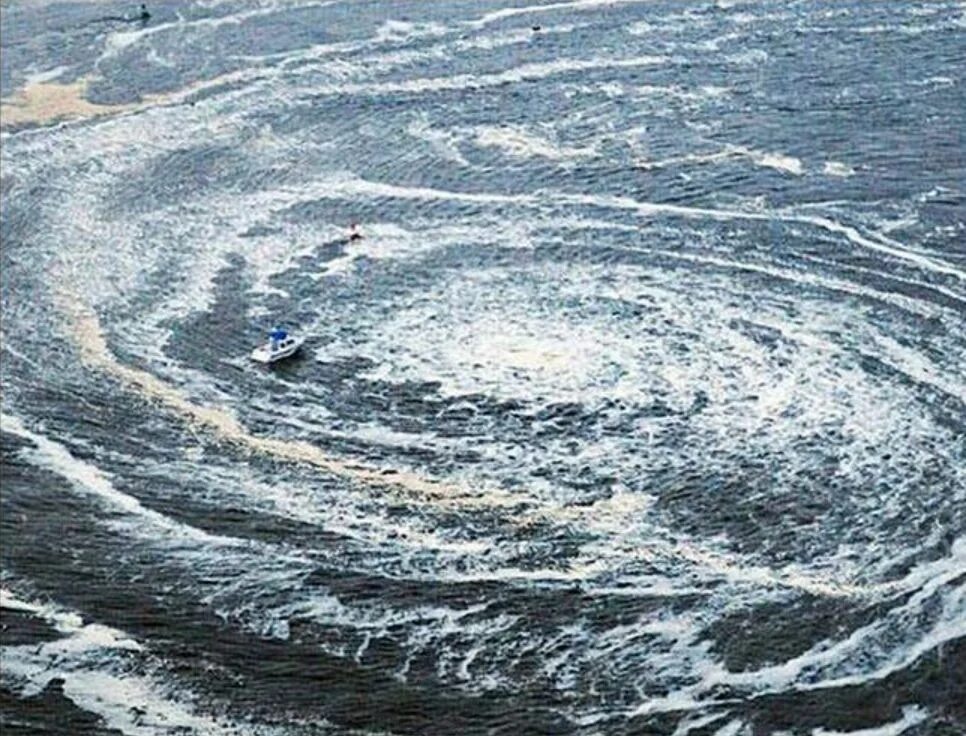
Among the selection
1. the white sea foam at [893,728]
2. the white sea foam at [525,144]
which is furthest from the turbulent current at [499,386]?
the white sea foam at [525,144]

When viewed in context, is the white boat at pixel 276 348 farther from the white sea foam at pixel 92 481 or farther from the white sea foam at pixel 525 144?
the white sea foam at pixel 525 144

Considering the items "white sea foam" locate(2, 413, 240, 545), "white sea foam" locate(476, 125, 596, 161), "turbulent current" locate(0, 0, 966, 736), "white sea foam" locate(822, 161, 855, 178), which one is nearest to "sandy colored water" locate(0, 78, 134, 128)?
"turbulent current" locate(0, 0, 966, 736)

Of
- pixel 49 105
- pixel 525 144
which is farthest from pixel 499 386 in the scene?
pixel 49 105

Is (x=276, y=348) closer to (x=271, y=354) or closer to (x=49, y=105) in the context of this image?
(x=271, y=354)

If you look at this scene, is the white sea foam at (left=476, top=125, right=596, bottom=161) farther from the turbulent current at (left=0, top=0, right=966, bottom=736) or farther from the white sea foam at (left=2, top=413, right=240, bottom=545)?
the white sea foam at (left=2, top=413, right=240, bottom=545)

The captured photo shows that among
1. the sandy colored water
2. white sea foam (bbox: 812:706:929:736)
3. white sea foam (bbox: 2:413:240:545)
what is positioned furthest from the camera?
the sandy colored water

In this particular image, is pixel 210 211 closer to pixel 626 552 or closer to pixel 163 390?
pixel 163 390
